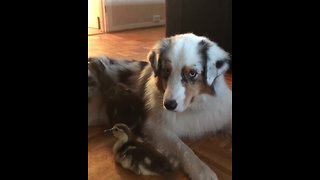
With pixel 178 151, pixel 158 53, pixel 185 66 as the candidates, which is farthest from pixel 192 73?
pixel 178 151

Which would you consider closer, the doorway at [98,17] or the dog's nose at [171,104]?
the doorway at [98,17]

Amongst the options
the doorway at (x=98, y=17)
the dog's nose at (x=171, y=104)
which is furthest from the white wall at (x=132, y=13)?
the dog's nose at (x=171, y=104)

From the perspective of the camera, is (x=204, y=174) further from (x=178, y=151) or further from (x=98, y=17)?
(x=98, y=17)

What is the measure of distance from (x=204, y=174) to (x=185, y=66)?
320mm

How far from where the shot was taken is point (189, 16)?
3.09 ft

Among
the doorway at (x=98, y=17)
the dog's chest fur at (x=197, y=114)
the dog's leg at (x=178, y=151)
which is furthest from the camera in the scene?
the dog's chest fur at (x=197, y=114)

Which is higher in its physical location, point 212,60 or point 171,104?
point 212,60

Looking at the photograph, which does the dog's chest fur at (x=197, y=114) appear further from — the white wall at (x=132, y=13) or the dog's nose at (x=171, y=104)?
the white wall at (x=132, y=13)

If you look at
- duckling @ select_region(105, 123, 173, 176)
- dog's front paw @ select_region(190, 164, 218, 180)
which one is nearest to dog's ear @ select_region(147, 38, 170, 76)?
duckling @ select_region(105, 123, 173, 176)

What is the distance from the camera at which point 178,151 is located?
3.17 ft

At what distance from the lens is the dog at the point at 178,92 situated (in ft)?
2.94

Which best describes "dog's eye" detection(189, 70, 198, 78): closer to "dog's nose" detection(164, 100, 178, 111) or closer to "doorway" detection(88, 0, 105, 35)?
"dog's nose" detection(164, 100, 178, 111)
